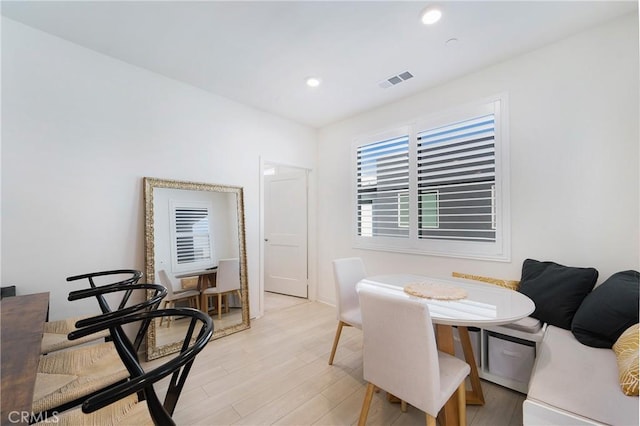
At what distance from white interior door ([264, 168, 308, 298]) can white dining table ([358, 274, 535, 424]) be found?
226cm

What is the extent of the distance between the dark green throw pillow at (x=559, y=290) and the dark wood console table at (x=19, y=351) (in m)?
2.74

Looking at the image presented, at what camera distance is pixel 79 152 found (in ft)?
7.39

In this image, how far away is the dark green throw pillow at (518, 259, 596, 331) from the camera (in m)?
1.88

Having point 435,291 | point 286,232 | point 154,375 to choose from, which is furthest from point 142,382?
point 286,232

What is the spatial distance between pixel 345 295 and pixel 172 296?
5.96 ft

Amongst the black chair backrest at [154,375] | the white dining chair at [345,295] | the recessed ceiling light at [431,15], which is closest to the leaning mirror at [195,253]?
the white dining chair at [345,295]

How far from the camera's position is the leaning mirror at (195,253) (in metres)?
2.61

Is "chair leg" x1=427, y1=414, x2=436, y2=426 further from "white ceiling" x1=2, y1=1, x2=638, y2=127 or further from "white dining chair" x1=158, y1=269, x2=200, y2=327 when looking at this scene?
"white ceiling" x1=2, y1=1, x2=638, y2=127

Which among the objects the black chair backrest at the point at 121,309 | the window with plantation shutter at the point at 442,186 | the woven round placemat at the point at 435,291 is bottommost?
the woven round placemat at the point at 435,291

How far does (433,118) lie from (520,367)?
2444mm

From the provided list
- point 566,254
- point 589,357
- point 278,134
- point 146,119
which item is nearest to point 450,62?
point 566,254

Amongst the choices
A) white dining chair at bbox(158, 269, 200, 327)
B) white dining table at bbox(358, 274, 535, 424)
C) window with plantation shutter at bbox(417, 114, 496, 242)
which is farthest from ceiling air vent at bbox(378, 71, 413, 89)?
white dining chair at bbox(158, 269, 200, 327)

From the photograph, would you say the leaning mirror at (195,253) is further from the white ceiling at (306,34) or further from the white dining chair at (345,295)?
the white dining chair at (345,295)

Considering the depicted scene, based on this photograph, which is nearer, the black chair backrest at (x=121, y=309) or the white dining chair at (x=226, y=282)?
the black chair backrest at (x=121, y=309)
